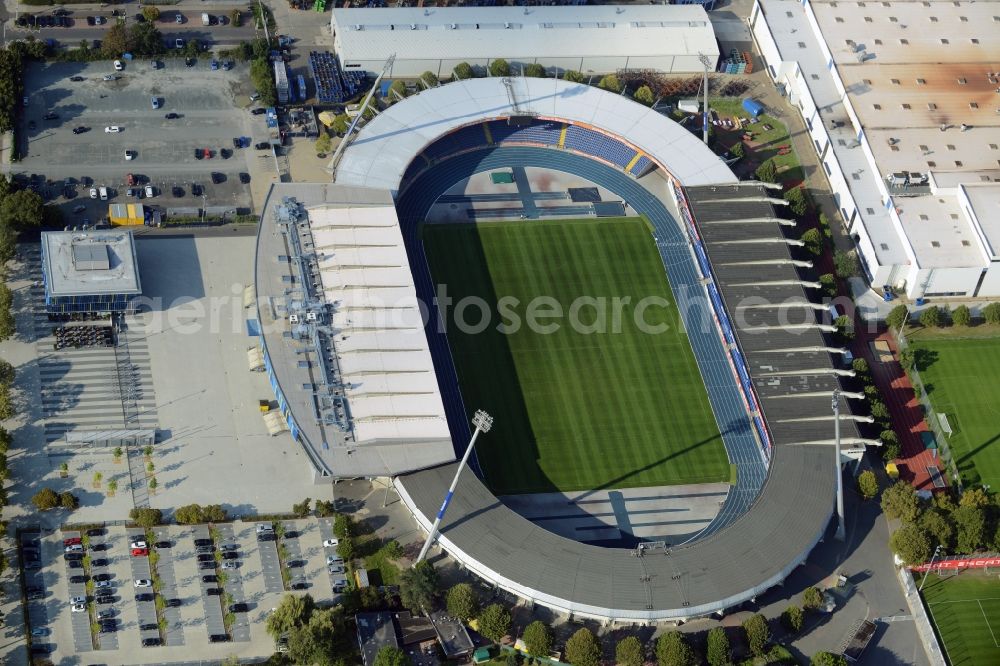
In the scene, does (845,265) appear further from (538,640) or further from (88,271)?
(88,271)

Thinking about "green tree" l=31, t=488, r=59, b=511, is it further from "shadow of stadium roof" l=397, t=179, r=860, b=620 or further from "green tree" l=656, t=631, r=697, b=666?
"green tree" l=656, t=631, r=697, b=666

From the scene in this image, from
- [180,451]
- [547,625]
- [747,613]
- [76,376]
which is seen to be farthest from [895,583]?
[76,376]

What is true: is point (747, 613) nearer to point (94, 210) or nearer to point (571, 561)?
point (571, 561)

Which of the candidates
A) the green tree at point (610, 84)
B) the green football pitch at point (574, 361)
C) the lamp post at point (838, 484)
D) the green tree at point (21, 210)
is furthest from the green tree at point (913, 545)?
the green tree at point (21, 210)

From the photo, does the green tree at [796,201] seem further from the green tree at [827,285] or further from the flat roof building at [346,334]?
the flat roof building at [346,334]

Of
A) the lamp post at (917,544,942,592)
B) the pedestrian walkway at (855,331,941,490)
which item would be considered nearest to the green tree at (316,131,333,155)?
the pedestrian walkway at (855,331,941,490)

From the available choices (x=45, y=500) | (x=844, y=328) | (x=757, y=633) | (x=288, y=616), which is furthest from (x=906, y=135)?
(x=45, y=500)

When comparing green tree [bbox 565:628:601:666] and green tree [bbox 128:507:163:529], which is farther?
green tree [bbox 128:507:163:529]
